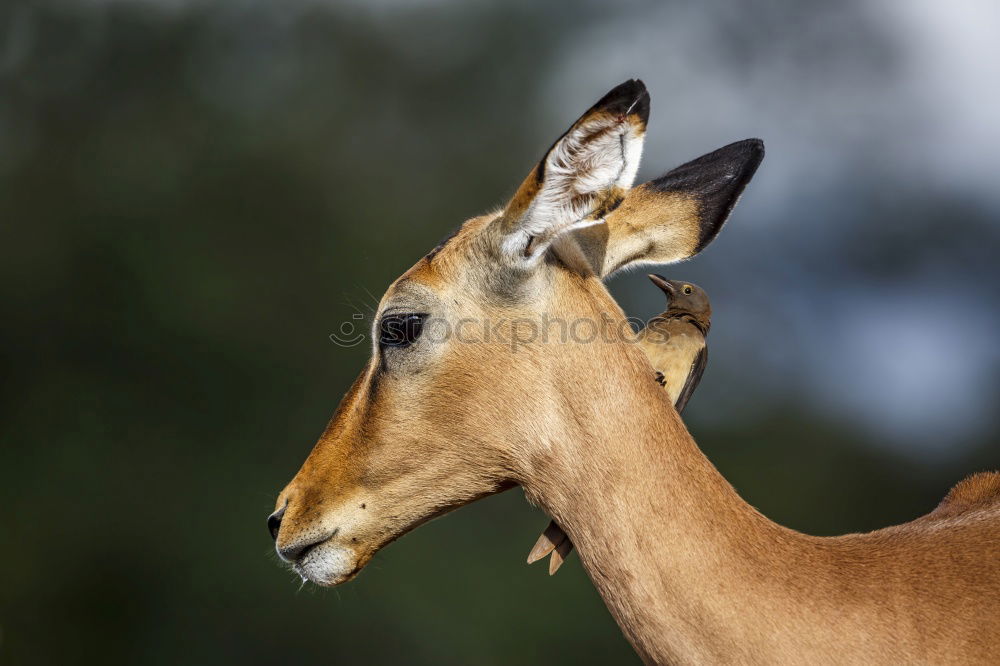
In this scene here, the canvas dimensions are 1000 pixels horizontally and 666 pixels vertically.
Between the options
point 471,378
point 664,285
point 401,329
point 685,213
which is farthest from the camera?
point 664,285

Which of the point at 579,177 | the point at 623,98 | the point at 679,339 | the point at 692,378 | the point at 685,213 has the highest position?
the point at 623,98

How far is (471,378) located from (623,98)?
1.09 metres

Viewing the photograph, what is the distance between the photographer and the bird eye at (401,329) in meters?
3.54

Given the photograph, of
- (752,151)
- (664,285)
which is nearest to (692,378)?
(664,285)

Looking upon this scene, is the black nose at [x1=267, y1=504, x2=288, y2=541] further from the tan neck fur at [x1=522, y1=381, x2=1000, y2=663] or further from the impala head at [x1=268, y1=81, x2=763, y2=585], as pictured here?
the tan neck fur at [x1=522, y1=381, x2=1000, y2=663]

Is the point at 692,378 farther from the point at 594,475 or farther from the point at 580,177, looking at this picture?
the point at 580,177

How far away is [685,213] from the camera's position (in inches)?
159

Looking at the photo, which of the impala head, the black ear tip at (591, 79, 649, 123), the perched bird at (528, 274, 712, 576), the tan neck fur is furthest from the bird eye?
the perched bird at (528, 274, 712, 576)

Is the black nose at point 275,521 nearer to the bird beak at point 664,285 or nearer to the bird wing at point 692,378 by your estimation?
the bird wing at point 692,378

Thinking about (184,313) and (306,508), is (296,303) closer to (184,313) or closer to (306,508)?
(184,313)

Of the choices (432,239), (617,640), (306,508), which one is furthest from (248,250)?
(306,508)

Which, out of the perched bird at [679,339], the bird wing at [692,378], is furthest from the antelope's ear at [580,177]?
the bird wing at [692,378]

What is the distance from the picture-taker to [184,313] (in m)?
15.6

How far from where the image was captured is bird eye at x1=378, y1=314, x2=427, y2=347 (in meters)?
3.54
